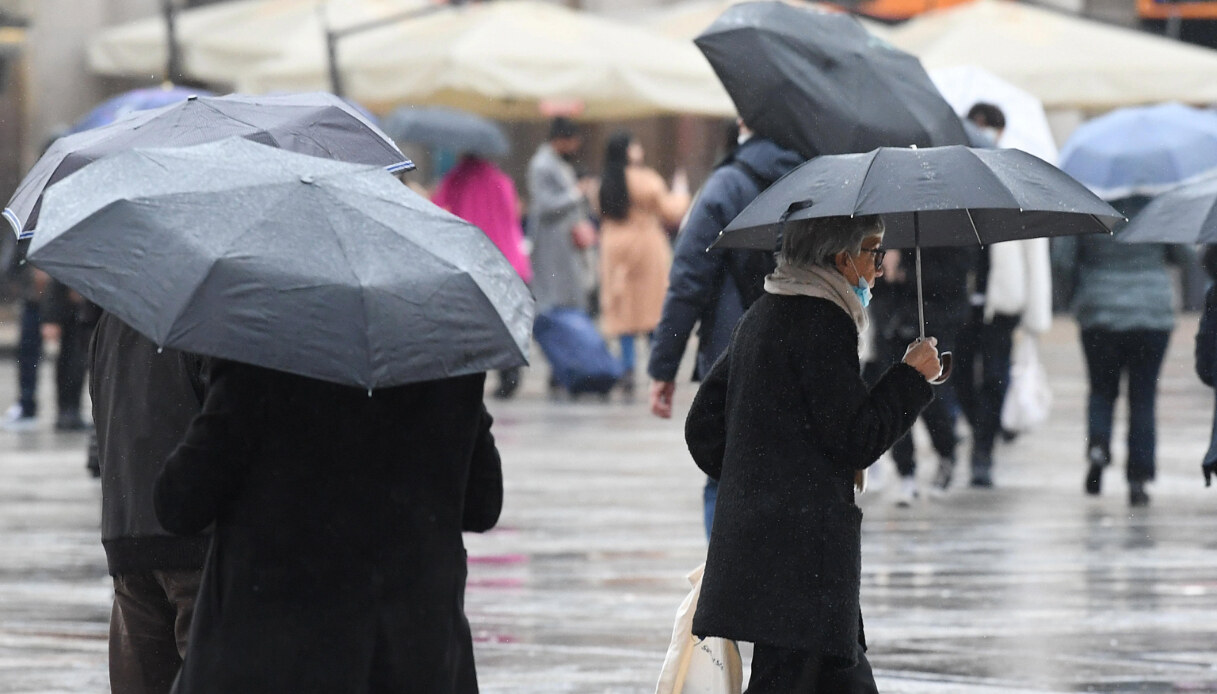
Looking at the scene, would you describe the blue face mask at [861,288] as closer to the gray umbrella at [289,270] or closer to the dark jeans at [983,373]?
the gray umbrella at [289,270]

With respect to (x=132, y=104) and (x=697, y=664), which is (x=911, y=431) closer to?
(x=132, y=104)

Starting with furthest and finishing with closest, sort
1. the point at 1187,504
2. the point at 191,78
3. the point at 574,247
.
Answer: the point at 191,78 → the point at 574,247 → the point at 1187,504

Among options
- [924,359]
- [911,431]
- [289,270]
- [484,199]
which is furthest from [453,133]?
[289,270]

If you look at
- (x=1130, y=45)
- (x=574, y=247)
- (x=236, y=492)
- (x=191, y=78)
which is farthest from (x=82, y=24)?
(x=236, y=492)

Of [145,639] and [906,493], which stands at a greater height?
[145,639]

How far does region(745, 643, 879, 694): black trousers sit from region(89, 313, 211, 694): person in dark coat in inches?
52.7

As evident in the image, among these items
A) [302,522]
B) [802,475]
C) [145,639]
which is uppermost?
[302,522]

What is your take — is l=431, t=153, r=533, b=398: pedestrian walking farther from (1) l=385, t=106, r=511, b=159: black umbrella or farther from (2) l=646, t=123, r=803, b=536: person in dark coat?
(2) l=646, t=123, r=803, b=536: person in dark coat

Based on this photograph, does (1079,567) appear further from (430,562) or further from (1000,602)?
(430,562)

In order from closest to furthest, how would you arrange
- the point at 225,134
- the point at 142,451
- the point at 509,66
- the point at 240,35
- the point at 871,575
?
the point at 142,451, the point at 225,134, the point at 871,575, the point at 509,66, the point at 240,35

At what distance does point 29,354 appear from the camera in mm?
15750

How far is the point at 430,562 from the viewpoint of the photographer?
4035 mm

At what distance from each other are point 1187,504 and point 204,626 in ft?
27.0

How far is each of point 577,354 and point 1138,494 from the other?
692cm
